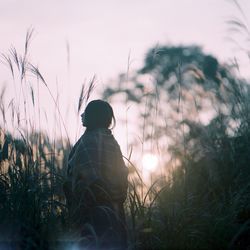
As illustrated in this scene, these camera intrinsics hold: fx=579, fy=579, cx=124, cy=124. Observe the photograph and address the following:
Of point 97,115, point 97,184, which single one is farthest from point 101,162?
point 97,115

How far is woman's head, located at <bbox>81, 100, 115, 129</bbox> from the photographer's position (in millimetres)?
4406

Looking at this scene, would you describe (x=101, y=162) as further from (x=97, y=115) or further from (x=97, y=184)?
(x=97, y=115)

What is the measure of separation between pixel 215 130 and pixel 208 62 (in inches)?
509

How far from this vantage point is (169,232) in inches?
136

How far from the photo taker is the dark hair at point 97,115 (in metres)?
4.41

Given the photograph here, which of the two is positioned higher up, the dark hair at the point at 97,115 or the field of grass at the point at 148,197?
the dark hair at the point at 97,115

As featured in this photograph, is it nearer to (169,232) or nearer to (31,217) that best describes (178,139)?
(169,232)

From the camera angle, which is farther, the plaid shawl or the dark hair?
the dark hair

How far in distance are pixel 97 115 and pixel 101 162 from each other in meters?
0.46

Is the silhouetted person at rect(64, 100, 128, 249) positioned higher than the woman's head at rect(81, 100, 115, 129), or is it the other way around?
the woman's head at rect(81, 100, 115, 129)

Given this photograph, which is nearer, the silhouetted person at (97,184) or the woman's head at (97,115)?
the silhouetted person at (97,184)

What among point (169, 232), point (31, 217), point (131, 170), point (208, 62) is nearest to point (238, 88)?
point (131, 170)

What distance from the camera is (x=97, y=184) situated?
3.85 metres

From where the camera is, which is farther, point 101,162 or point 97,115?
point 97,115
